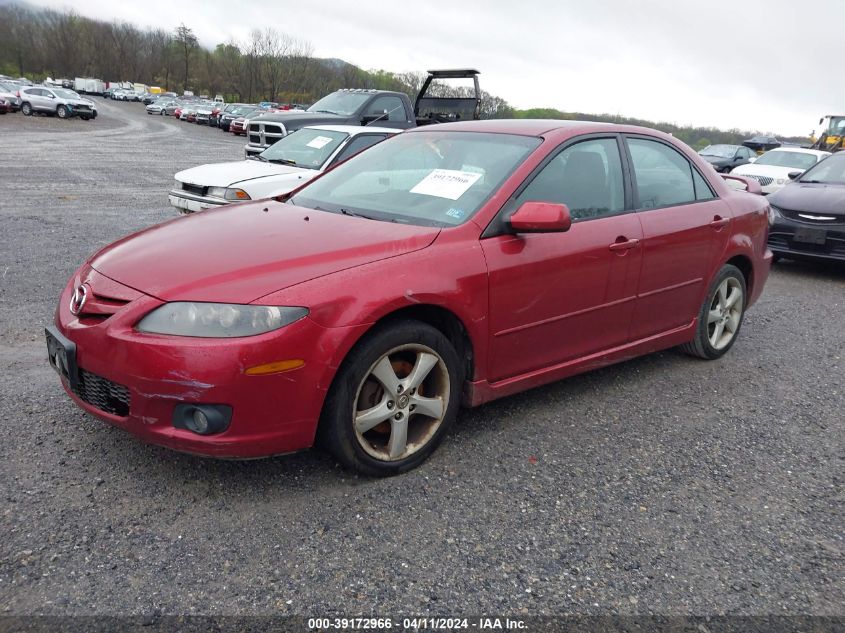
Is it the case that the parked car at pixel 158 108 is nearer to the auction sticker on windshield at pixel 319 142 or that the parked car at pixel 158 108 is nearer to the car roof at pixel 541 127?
the auction sticker on windshield at pixel 319 142

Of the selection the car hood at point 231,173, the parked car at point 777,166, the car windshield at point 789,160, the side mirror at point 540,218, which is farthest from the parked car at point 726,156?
the side mirror at point 540,218

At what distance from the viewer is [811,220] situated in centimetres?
812

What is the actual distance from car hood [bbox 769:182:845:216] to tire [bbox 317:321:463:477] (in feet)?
21.6

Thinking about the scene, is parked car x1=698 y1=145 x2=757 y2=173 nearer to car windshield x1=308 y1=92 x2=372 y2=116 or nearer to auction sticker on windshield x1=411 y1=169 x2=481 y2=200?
car windshield x1=308 y1=92 x2=372 y2=116

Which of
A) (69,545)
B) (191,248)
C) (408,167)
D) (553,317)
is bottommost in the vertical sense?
(69,545)

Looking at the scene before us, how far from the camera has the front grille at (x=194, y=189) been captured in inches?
317

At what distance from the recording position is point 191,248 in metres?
3.10

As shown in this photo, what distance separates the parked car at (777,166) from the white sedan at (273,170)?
9.27m

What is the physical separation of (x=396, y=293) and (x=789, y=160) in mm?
16163

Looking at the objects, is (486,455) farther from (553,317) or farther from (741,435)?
(741,435)

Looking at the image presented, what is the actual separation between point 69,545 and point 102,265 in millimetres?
1231

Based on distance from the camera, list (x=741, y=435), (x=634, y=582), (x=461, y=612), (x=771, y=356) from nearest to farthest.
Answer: (x=461, y=612)
(x=634, y=582)
(x=741, y=435)
(x=771, y=356)

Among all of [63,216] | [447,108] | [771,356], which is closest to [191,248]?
[771,356]

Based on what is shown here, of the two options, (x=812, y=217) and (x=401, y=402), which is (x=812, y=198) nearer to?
(x=812, y=217)
